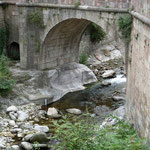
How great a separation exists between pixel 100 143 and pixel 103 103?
7207 mm

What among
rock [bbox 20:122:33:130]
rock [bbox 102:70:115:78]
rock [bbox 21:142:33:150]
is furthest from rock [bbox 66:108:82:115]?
rock [bbox 102:70:115:78]

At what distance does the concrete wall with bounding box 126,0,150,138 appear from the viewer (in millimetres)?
6113

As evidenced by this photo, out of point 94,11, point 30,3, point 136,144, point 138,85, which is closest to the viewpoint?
point 136,144

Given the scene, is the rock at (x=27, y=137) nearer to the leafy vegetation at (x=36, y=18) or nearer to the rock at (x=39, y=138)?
the rock at (x=39, y=138)

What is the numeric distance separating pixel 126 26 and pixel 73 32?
557 centimetres

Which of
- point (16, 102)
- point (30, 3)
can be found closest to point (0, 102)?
point (16, 102)

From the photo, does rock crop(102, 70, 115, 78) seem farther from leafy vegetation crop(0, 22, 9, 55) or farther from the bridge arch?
leafy vegetation crop(0, 22, 9, 55)

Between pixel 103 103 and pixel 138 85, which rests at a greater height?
pixel 138 85

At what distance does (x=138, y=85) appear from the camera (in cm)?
723

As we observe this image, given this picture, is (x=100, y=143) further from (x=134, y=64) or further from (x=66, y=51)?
(x=66, y=51)

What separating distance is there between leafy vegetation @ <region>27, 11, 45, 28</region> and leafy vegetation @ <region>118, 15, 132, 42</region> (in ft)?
15.9

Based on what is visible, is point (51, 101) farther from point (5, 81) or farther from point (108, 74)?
point (108, 74)

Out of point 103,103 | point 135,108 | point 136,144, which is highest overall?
point 136,144

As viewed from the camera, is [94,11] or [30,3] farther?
[30,3]
